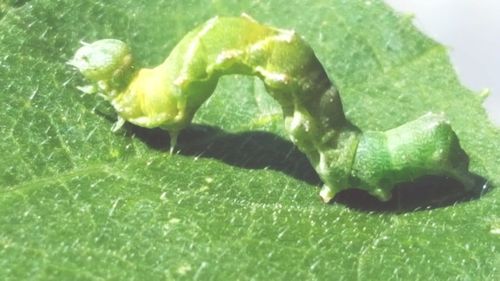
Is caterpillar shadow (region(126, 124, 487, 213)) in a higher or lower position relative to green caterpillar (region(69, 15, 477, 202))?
lower

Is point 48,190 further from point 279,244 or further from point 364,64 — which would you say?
point 364,64

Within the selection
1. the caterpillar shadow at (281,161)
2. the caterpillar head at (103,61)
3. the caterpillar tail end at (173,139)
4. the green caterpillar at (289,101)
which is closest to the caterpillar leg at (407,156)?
the green caterpillar at (289,101)

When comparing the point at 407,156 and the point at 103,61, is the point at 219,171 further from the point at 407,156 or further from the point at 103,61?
the point at 407,156

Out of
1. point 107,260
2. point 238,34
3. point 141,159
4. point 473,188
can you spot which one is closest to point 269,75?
point 238,34

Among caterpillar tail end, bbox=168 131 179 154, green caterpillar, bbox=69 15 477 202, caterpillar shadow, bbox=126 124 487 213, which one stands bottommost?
caterpillar shadow, bbox=126 124 487 213

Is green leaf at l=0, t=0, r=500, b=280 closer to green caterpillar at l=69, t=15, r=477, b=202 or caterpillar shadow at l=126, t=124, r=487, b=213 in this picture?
caterpillar shadow at l=126, t=124, r=487, b=213

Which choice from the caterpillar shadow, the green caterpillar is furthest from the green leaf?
the green caterpillar

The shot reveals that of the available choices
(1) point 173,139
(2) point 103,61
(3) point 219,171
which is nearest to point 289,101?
(3) point 219,171

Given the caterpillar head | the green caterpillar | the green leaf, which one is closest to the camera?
the green leaf
